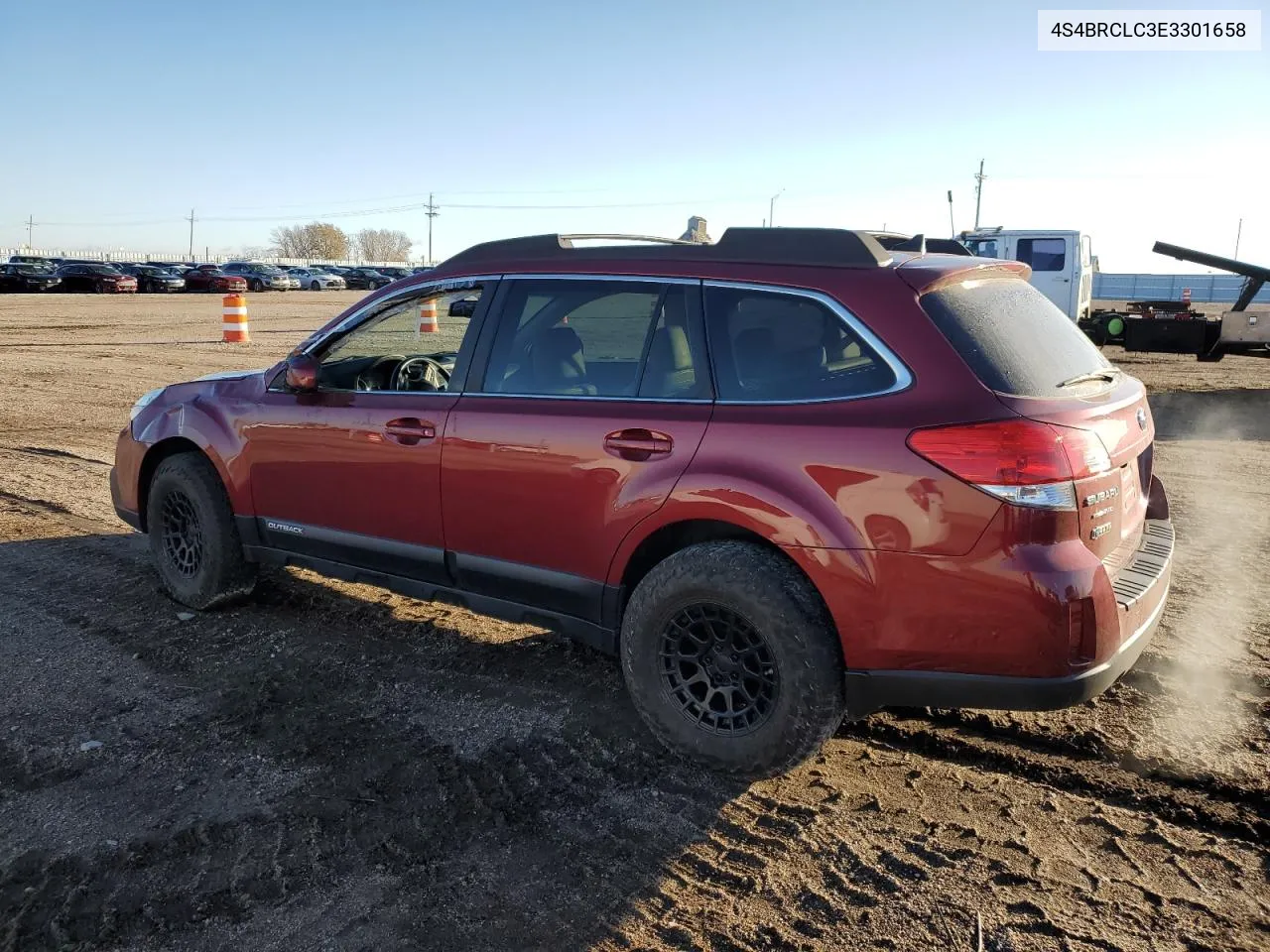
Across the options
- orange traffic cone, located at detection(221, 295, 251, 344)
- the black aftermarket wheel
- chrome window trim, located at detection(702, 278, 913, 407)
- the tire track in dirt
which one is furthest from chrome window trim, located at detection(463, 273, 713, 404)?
orange traffic cone, located at detection(221, 295, 251, 344)

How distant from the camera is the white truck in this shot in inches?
734

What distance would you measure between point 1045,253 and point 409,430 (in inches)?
690

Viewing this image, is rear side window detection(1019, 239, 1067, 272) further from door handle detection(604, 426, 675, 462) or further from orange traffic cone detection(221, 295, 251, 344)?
door handle detection(604, 426, 675, 462)

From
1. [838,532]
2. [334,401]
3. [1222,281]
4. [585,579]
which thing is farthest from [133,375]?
[1222,281]

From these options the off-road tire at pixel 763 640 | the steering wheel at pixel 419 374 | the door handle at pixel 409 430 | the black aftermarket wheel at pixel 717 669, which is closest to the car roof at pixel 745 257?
the steering wheel at pixel 419 374

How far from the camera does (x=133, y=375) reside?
48.1 feet

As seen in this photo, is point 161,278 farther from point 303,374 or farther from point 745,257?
point 745,257

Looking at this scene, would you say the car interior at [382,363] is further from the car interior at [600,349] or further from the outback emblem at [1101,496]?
the outback emblem at [1101,496]

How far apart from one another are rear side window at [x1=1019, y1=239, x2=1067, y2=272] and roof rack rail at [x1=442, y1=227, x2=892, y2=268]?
1663 centimetres

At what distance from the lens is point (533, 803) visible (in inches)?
133

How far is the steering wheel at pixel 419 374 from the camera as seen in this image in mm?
4695

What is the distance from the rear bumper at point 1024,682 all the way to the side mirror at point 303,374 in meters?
2.74

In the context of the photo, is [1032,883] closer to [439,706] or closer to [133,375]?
[439,706]

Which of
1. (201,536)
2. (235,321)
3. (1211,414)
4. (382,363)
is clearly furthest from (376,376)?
(235,321)
